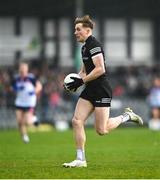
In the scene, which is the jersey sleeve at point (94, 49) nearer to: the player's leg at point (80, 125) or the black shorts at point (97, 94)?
the black shorts at point (97, 94)

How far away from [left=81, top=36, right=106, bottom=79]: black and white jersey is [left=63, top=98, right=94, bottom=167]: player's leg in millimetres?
597

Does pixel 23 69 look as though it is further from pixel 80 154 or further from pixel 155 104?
pixel 155 104

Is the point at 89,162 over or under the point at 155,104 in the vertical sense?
over

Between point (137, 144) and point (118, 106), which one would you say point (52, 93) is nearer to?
point (118, 106)

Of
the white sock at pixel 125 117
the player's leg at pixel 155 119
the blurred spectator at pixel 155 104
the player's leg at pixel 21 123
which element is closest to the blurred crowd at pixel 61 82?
the player's leg at pixel 155 119

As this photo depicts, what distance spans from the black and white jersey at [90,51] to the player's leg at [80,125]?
0.60m

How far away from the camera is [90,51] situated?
49.4 feet

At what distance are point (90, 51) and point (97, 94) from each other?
29.2 inches

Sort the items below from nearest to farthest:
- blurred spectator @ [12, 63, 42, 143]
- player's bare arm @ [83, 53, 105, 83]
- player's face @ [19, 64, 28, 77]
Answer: player's bare arm @ [83, 53, 105, 83] → player's face @ [19, 64, 28, 77] → blurred spectator @ [12, 63, 42, 143]

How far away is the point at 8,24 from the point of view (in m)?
47.3

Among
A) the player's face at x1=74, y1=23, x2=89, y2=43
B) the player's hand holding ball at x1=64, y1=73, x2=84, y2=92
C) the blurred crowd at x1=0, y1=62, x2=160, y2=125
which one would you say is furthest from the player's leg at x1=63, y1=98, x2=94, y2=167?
the blurred crowd at x1=0, y1=62, x2=160, y2=125

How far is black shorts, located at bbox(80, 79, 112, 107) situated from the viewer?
15070mm

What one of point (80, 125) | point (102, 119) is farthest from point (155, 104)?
Result: point (80, 125)

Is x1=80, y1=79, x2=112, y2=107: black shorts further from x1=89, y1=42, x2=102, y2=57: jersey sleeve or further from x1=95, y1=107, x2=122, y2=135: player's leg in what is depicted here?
x1=89, y1=42, x2=102, y2=57: jersey sleeve
